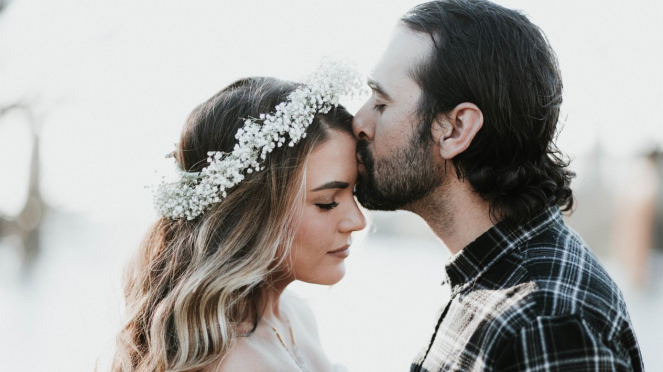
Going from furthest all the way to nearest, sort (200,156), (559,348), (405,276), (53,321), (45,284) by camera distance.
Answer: (405,276), (45,284), (53,321), (200,156), (559,348)

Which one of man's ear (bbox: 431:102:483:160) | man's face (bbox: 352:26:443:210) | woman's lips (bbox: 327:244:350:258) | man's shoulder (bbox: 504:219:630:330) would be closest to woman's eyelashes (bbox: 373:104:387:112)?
man's face (bbox: 352:26:443:210)

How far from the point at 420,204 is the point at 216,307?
1.06 metres

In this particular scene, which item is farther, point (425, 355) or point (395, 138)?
point (395, 138)

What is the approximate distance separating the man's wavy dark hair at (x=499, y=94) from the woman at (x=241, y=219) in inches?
20.5

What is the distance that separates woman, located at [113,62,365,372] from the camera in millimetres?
2637

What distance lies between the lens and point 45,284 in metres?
11.2

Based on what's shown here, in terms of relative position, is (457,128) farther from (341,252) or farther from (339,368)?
(339,368)

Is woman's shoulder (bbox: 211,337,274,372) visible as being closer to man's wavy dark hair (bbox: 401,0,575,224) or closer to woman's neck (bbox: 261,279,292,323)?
woman's neck (bbox: 261,279,292,323)

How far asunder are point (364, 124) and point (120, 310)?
155cm

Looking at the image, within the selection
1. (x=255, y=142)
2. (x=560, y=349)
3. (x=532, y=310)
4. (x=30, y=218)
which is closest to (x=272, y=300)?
(x=255, y=142)

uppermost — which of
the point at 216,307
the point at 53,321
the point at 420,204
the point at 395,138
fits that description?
the point at 395,138

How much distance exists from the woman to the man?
203 mm

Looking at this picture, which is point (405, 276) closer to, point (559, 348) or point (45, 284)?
point (45, 284)

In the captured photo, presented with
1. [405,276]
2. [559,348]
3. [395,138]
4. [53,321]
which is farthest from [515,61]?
[405,276]
